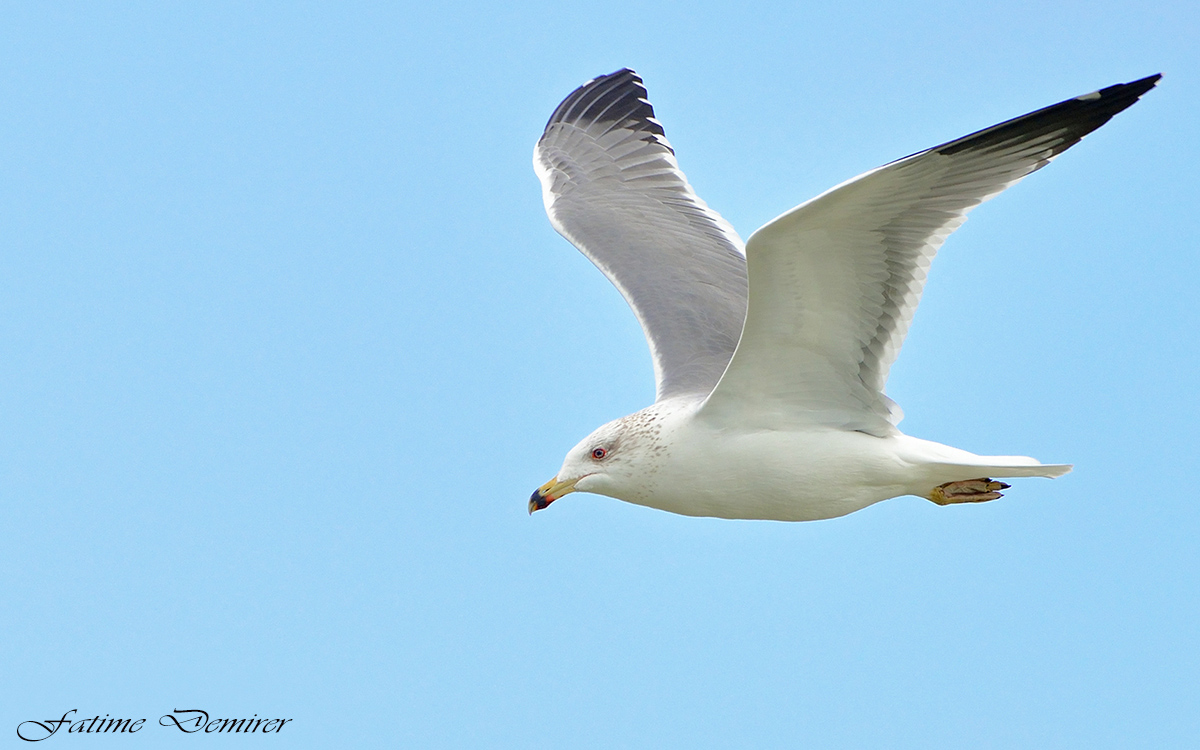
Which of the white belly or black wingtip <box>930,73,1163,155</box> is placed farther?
the white belly

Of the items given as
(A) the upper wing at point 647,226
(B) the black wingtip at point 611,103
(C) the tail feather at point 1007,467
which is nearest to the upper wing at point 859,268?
(C) the tail feather at point 1007,467

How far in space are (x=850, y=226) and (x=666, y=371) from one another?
1.97 meters

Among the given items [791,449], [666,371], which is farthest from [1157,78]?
[666,371]

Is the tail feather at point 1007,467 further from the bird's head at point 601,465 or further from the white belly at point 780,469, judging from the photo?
the bird's head at point 601,465

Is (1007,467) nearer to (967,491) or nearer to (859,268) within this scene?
(967,491)

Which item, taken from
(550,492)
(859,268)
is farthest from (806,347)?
(550,492)

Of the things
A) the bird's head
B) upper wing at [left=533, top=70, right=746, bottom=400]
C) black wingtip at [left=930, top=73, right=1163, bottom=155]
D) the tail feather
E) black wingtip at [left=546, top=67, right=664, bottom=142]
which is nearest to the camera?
black wingtip at [left=930, top=73, right=1163, bottom=155]

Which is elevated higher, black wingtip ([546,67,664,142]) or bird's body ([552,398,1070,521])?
black wingtip ([546,67,664,142])

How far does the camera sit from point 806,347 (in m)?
6.27

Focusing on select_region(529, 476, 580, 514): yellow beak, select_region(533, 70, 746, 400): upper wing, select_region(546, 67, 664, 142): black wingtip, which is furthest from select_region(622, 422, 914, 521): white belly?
select_region(546, 67, 664, 142): black wingtip

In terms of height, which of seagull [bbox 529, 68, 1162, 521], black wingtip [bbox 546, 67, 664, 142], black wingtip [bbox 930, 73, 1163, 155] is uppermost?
black wingtip [bbox 546, 67, 664, 142]

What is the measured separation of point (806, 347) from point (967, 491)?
1195mm

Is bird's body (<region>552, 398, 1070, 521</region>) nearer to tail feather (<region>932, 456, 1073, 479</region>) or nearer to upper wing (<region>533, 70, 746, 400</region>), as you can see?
tail feather (<region>932, 456, 1073, 479</region>)

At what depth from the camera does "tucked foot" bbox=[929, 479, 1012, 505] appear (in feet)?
22.1
